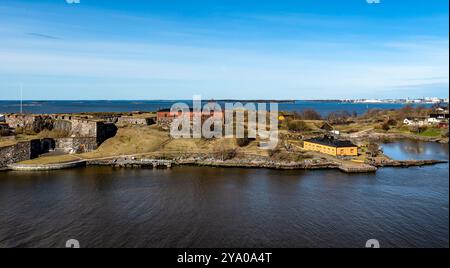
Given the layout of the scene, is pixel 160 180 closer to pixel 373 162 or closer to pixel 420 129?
pixel 373 162

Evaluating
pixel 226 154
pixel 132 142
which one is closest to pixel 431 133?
pixel 226 154

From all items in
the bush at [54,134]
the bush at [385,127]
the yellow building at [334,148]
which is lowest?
the yellow building at [334,148]

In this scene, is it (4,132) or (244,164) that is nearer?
(244,164)

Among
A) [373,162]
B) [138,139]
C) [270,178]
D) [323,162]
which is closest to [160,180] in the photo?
[270,178]

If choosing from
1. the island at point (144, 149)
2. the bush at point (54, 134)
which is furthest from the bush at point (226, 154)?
the bush at point (54, 134)

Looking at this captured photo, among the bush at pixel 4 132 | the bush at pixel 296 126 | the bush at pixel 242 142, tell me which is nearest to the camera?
the bush at pixel 4 132

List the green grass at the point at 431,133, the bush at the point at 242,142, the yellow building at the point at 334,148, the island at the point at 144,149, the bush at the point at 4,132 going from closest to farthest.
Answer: the island at the point at 144,149
the yellow building at the point at 334,148
the bush at the point at 4,132
the bush at the point at 242,142
the green grass at the point at 431,133

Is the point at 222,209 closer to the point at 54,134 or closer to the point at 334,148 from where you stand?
the point at 334,148

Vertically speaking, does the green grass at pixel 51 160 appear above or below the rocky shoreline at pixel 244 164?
above

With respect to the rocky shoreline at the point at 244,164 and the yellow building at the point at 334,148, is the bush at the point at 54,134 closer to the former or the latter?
the rocky shoreline at the point at 244,164
